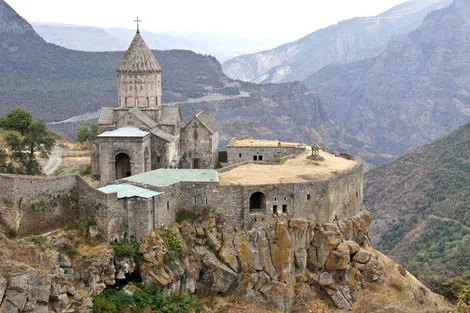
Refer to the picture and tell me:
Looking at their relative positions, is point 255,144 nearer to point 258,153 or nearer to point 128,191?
point 258,153

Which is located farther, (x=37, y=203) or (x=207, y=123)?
(x=207, y=123)

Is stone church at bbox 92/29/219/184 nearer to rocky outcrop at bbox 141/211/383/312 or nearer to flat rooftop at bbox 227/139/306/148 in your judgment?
flat rooftop at bbox 227/139/306/148

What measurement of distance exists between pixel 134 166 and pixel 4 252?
1516cm

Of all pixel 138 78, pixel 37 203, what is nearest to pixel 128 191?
pixel 37 203

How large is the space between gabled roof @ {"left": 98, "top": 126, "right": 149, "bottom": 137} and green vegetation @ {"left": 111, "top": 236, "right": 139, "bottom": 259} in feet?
35.9

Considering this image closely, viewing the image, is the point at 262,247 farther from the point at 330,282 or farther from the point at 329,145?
the point at 329,145

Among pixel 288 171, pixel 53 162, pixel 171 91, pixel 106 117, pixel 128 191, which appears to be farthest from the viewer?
pixel 171 91

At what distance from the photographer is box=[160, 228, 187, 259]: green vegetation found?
3466 cm

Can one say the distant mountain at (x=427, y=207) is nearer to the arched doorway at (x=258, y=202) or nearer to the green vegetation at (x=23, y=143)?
the arched doorway at (x=258, y=202)

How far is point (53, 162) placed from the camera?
4984 cm

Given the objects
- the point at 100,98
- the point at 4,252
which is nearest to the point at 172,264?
the point at 4,252

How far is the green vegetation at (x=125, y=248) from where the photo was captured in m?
32.4

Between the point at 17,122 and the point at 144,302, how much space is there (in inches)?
780

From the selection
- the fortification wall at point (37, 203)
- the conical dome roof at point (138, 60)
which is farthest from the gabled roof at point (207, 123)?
the fortification wall at point (37, 203)
